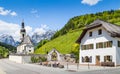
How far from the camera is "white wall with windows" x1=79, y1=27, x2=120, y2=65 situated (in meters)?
48.2

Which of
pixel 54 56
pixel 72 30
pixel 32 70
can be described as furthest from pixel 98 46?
pixel 72 30

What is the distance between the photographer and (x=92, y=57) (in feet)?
178

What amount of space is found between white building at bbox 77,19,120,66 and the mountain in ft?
134

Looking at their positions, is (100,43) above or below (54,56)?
above

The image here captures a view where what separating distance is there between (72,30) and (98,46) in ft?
264

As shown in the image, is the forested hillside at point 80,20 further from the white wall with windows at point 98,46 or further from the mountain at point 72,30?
the white wall with windows at point 98,46

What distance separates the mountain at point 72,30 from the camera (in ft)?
Result: 358

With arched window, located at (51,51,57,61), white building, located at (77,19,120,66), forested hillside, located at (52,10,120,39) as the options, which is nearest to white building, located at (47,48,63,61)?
arched window, located at (51,51,57,61)

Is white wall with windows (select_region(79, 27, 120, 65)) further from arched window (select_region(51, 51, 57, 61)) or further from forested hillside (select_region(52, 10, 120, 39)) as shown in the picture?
forested hillside (select_region(52, 10, 120, 39))

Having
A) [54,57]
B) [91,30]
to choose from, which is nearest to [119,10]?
[54,57]

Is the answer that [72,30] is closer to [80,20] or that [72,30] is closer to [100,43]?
[80,20]

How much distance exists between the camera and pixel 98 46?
173 feet

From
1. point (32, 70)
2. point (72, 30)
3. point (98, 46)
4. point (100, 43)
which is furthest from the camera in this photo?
point (72, 30)

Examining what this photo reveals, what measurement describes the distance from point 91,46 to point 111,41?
24.2 feet
